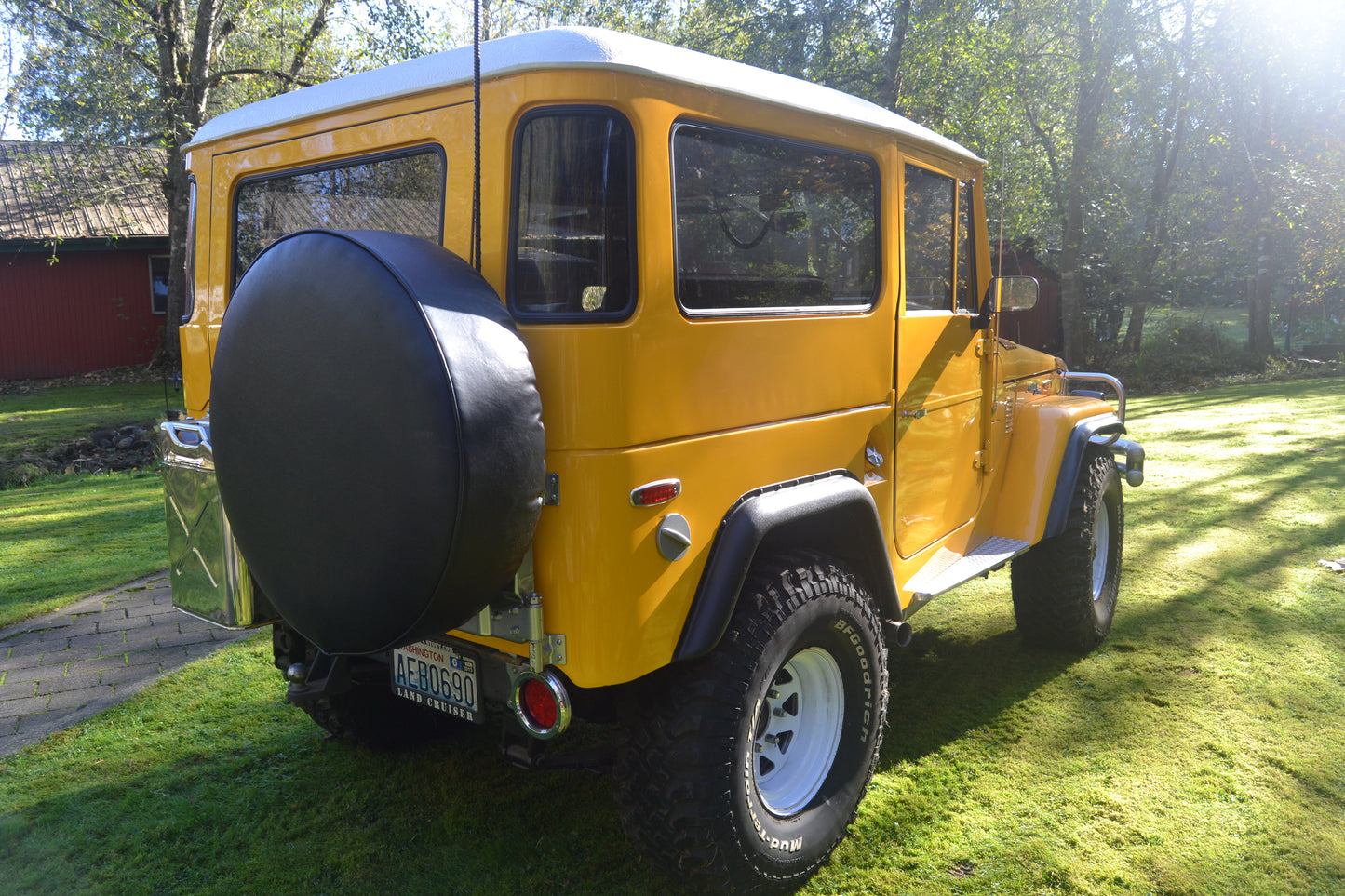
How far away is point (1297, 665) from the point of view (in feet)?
13.6

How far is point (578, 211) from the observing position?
→ 2213 mm

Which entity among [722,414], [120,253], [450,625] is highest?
[120,253]

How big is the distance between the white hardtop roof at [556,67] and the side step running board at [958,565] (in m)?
1.61

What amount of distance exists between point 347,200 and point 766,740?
2.09 metres

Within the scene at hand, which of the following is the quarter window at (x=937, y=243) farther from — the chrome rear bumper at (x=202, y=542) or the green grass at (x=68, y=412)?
the green grass at (x=68, y=412)

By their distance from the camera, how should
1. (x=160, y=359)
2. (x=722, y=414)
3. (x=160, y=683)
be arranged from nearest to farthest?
1. (x=722, y=414)
2. (x=160, y=683)
3. (x=160, y=359)

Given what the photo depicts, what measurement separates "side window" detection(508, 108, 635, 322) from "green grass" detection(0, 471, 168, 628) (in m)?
4.44

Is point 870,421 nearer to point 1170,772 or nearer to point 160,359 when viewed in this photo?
point 1170,772

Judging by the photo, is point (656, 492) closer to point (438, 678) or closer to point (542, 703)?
point (542, 703)

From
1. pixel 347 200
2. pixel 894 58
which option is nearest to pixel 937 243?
pixel 347 200

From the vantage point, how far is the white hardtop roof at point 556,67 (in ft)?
7.02

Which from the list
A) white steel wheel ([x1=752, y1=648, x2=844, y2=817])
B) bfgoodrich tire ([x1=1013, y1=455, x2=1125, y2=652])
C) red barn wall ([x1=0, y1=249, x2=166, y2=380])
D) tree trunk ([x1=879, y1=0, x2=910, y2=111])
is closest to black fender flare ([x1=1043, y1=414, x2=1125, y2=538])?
bfgoodrich tire ([x1=1013, y1=455, x2=1125, y2=652])

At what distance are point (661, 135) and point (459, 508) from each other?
1.06 m

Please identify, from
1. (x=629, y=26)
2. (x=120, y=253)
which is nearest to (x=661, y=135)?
(x=629, y=26)
